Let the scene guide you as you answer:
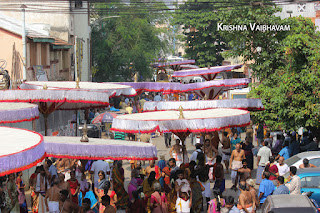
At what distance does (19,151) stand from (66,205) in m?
3.75

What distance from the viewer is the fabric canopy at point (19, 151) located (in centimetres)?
811

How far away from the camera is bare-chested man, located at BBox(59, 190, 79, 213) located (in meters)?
11.9

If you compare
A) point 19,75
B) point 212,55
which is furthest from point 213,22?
point 19,75

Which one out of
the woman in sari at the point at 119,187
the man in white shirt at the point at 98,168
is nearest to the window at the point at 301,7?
the woman in sari at the point at 119,187

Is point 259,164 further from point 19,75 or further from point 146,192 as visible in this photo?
point 19,75

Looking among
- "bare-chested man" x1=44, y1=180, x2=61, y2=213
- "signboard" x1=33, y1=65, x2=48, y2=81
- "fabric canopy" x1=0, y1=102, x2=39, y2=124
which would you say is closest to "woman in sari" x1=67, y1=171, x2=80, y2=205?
"bare-chested man" x1=44, y1=180, x2=61, y2=213

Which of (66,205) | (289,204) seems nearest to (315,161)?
(289,204)

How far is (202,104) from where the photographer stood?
17844 millimetres

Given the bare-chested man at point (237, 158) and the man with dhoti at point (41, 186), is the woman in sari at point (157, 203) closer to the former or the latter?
the man with dhoti at point (41, 186)

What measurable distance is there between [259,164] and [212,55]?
48.9 m

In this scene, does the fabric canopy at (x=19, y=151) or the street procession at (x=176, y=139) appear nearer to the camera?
the fabric canopy at (x=19, y=151)

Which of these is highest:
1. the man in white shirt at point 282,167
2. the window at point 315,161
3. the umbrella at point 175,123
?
the umbrella at point 175,123

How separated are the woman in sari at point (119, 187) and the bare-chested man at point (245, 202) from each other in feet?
9.57

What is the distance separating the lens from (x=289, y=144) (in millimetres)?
21078
